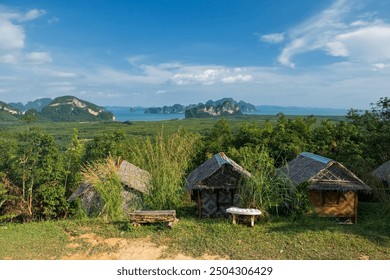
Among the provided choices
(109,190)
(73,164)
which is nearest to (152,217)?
(109,190)

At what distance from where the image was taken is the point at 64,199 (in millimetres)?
7840

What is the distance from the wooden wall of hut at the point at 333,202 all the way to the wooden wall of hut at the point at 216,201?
5.87 feet

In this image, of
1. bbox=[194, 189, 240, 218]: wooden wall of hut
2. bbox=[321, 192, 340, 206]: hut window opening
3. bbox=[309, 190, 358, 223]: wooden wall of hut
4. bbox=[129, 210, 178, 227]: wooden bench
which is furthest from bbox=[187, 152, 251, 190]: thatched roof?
bbox=[321, 192, 340, 206]: hut window opening

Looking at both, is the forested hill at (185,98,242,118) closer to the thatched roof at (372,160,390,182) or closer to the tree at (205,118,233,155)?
the tree at (205,118,233,155)

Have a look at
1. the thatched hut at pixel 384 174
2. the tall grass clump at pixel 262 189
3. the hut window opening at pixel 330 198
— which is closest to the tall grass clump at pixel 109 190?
the tall grass clump at pixel 262 189

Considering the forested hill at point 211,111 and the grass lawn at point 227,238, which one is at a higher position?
the forested hill at point 211,111

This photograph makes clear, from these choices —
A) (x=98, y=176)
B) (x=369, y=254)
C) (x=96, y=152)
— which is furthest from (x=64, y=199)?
(x=369, y=254)

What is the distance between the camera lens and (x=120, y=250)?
4906mm

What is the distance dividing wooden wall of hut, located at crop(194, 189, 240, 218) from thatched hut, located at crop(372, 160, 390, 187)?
184 inches

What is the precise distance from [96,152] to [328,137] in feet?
27.1

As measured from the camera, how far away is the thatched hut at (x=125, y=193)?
23.9 feet

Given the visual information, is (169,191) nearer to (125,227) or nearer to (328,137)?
(125,227)

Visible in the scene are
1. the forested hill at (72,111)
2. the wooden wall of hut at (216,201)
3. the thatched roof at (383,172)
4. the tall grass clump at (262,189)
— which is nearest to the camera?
the tall grass clump at (262,189)

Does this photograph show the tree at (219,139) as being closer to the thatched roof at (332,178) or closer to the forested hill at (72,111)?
the thatched roof at (332,178)
